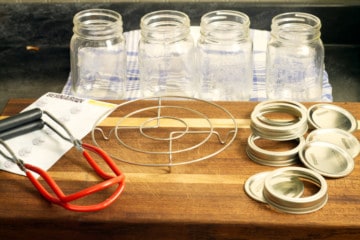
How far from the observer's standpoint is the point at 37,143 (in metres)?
0.82

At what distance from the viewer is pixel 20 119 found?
0.82 metres

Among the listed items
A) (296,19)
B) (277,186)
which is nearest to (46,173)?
(277,186)

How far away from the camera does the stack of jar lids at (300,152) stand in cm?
71

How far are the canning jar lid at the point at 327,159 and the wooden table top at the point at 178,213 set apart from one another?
1cm

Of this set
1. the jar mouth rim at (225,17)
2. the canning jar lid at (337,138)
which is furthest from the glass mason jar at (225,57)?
the canning jar lid at (337,138)

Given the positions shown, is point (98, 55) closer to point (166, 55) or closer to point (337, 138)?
point (166, 55)

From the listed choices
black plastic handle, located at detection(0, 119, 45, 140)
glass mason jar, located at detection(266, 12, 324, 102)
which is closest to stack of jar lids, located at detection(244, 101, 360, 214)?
glass mason jar, located at detection(266, 12, 324, 102)

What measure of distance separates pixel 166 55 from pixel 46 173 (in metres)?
0.34

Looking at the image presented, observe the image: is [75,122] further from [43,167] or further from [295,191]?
[295,191]

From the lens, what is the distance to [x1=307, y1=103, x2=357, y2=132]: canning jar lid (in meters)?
0.84

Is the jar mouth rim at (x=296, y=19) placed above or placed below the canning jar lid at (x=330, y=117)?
above

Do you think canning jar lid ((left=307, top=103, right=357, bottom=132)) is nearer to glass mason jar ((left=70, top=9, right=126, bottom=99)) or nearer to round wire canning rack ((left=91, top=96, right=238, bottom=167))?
round wire canning rack ((left=91, top=96, right=238, bottom=167))

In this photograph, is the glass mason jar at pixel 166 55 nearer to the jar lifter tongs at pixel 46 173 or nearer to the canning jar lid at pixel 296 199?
the jar lifter tongs at pixel 46 173

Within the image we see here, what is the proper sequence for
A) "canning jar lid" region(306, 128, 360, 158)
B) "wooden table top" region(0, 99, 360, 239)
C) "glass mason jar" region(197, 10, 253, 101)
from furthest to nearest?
"glass mason jar" region(197, 10, 253, 101) < "canning jar lid" region(306, 128, 360, 158) < "wooden table top" region(0, 99, 360, 239)
